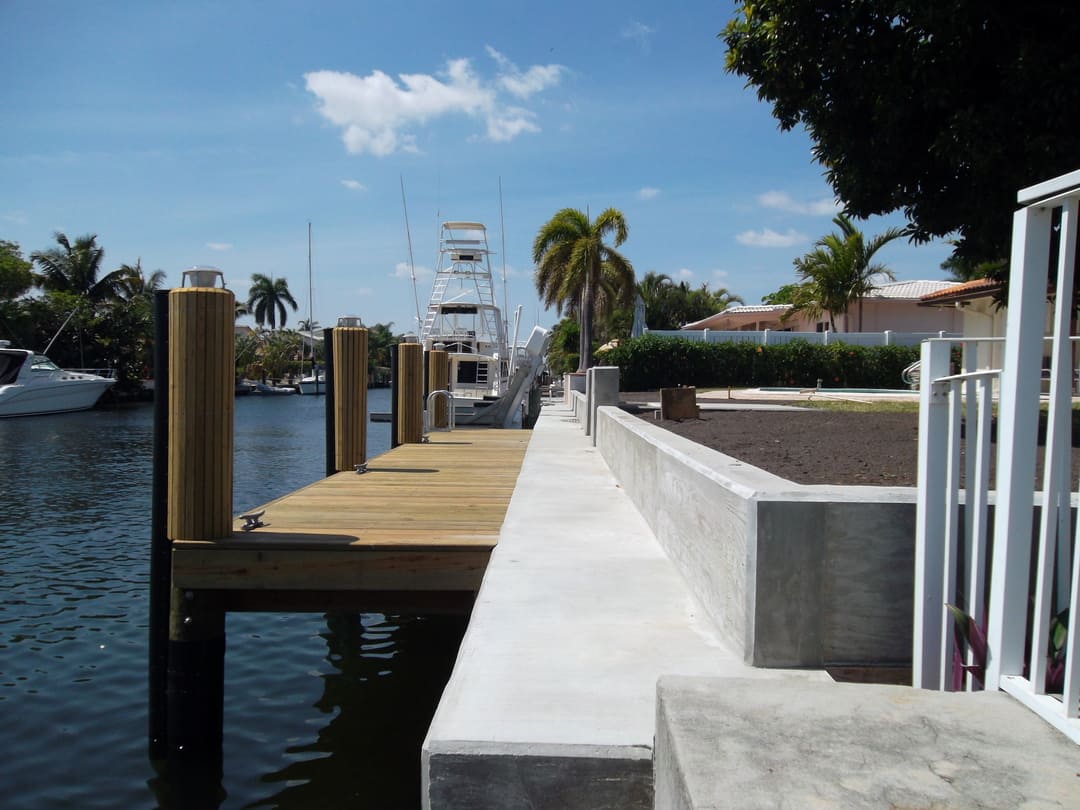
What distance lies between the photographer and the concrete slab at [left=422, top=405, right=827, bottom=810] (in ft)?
9.31

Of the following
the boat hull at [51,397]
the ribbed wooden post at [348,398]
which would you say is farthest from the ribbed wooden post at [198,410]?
the boat hull at [51,397]

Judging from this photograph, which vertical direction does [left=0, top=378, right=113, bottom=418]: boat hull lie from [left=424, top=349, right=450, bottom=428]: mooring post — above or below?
below

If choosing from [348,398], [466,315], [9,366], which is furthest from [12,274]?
[348,398]

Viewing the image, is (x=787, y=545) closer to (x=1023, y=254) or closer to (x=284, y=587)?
(x=1023, y=254)

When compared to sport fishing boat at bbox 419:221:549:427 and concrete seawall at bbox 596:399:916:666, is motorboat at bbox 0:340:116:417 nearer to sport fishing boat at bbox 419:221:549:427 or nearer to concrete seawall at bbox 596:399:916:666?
sport fishing boat at bbox 419:221:549:427

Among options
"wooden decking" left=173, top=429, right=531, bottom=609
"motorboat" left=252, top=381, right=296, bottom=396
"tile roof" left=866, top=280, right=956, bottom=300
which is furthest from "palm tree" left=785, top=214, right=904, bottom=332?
"motorboat" left=252, top=381, right=296, bottom=396

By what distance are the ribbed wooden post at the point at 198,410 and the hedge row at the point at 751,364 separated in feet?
91.8

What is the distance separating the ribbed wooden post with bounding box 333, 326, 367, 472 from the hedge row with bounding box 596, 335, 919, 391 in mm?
23489

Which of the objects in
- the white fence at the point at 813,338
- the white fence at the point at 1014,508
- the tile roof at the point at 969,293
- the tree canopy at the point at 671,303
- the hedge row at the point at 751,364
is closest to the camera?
the white fence at the point at 1014,508

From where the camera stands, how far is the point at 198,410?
5.84 m

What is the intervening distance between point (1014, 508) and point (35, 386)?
5144 centimetres

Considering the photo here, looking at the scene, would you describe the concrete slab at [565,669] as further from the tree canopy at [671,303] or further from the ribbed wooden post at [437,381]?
the tree canopy at [671,303]

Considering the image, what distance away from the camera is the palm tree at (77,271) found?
60.5 m

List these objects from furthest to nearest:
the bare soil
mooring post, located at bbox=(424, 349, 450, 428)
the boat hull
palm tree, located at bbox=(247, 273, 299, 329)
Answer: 1. palm tree, located at bbox=(247, 273, 299, 329)
2. the boat hull
3. mooring post, located at bbox=(424, 349, 450, 428)
4. the bare soil
